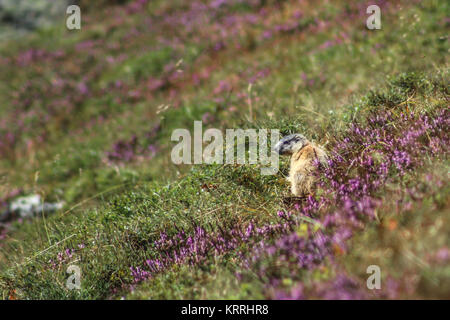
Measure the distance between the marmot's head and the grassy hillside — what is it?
12.9 inches

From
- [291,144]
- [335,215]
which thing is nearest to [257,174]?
[291,144]

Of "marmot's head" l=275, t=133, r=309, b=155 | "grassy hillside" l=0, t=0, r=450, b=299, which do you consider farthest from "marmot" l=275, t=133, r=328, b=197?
"grassy hillside" l=0, t=0, r=450, b=299

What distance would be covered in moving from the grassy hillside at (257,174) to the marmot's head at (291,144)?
33 centimetres

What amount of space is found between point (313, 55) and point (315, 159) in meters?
5.07

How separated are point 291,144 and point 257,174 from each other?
0.55 meters

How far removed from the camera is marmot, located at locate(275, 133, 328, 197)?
3494mm

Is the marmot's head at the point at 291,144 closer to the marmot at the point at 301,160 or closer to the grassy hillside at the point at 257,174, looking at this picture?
the marmot at the point at 301,160

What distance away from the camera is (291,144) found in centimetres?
386

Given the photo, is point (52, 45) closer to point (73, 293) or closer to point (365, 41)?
point (365, 41)

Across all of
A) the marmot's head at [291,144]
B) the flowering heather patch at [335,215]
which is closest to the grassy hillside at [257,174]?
the flowering heather patch at [335,215]

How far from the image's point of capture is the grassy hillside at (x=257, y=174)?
264cm

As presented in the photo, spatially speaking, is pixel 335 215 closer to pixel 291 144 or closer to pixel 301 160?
pixel 301 160

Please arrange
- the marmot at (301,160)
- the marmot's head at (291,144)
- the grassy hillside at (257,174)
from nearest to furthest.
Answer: the grassy hillside at (257,174), the marmot at (301,160), the marmot's head at (291,144)

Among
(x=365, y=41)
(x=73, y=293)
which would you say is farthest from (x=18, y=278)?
(x=365, y=41)
